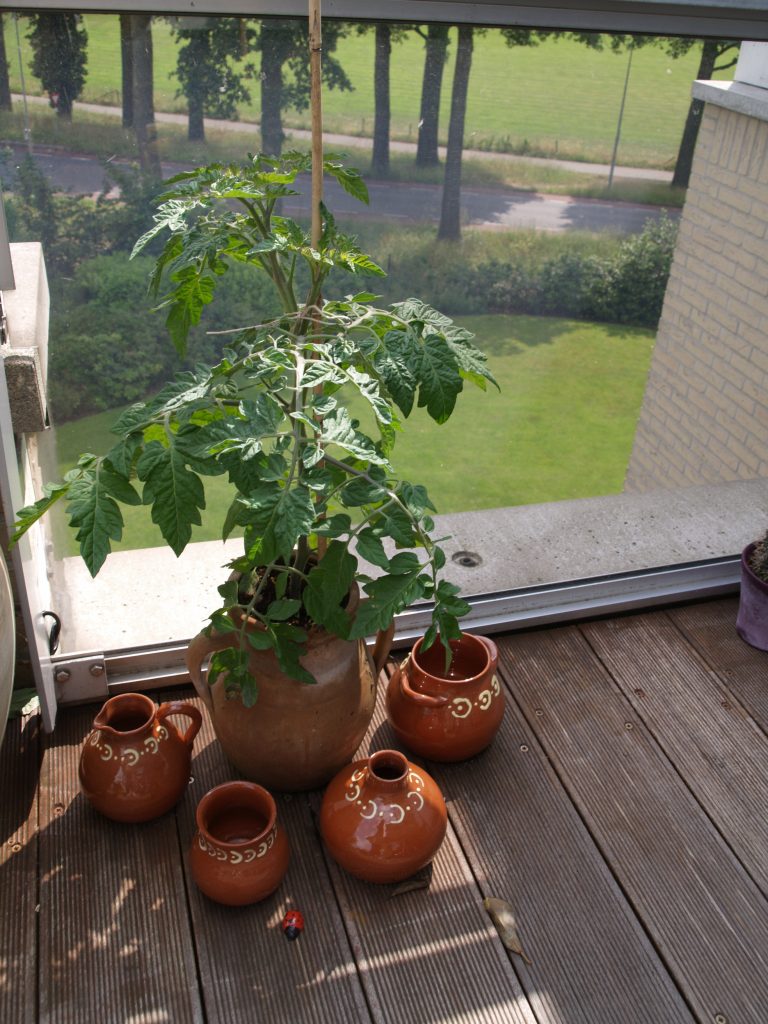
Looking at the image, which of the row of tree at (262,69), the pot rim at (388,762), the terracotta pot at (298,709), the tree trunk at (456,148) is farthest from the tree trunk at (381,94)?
the pot rim at (388,762)

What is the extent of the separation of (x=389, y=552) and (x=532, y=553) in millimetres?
312

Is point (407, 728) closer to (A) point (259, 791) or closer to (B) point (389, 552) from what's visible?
(A) point (259, 791)

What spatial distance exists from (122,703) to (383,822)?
18.3 inches

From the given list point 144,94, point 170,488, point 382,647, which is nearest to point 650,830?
point 382,647

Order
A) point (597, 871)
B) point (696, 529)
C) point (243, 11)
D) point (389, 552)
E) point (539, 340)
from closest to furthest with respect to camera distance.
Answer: point (243, 11) → point (597, 871) → point (539, 340) → point (389, 552) → point (696, 529)

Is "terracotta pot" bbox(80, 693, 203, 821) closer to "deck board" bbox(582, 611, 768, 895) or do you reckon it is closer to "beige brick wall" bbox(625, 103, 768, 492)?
"deck board" bbox(582, 611, 768, 895)

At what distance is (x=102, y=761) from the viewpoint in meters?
1.52

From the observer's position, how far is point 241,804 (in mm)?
1525

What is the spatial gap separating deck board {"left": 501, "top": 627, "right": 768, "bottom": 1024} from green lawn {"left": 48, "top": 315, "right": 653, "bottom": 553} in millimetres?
370

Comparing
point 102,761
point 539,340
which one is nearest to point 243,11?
point 539,340

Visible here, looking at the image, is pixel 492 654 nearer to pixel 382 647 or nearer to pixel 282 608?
pixel 382 647

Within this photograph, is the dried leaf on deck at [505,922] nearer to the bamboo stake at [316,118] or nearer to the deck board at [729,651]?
the deck board at [729,651]

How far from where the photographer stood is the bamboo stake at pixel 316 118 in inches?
50.6

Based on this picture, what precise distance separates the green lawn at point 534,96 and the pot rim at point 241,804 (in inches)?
39.8
